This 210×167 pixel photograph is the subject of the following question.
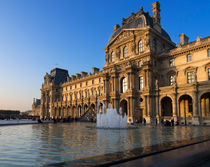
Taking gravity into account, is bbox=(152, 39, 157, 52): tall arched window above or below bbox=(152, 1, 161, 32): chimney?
below

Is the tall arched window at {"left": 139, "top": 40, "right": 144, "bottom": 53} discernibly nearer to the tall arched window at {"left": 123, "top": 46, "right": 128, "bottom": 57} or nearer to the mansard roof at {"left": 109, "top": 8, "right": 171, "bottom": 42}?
the mansard roof at {"left": 109, "top": 8, "right": 171, "bottom": 42}

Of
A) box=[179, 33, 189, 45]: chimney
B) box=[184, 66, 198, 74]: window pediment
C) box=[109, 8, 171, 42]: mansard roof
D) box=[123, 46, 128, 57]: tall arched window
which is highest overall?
box=[109, 8, 171, 42]: mansard roof

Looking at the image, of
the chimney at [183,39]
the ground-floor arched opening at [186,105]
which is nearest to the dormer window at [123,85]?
the ground-floor arched opening at [186,105]

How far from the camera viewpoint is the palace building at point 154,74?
1311 inches

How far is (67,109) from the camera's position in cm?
6719

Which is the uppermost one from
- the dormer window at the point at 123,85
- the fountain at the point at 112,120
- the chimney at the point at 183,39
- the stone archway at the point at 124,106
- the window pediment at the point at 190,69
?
the chimney at the point at 183,39

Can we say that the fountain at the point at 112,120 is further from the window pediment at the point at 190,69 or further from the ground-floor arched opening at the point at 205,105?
the window pediment at the point at 190,69

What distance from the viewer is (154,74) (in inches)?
1545

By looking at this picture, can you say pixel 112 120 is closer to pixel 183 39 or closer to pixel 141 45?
pixel 141 45

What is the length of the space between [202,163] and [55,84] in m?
77.3

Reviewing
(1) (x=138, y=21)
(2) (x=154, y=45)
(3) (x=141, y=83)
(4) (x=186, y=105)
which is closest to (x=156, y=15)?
(1) (x=138, y=21)

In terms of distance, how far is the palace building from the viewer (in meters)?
33.3

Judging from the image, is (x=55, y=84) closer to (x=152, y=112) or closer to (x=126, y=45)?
(x=126, y=45)

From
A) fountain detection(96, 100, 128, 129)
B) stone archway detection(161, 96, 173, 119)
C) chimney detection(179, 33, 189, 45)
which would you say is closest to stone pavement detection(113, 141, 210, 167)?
fountain detection(96, 100, 128, 129)
